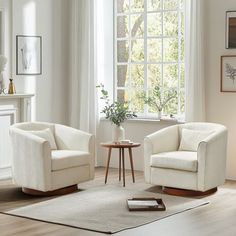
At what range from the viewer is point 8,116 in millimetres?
7758

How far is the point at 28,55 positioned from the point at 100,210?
3032mm

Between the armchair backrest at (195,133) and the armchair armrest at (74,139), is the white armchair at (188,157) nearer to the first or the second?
the armchair backrest at (195,133)

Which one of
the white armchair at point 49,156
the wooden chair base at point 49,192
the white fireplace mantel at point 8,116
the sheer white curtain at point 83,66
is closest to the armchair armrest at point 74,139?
the white armchair at point 49,156

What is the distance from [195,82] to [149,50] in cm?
124

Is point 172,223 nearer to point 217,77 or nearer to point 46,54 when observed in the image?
point 217,77

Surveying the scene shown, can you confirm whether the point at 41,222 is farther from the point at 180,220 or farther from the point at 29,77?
the point at 29,77

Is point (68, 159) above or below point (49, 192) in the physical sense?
above

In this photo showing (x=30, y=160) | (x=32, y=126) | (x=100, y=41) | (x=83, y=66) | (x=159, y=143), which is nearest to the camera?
(x=30, y=160)

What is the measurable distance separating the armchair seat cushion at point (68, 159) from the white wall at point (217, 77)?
1.81 meters

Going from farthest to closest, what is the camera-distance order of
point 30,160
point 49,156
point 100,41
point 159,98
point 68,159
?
point 100,41 → point 159,98 → point 68,159 → point 30,160 → point 49,156

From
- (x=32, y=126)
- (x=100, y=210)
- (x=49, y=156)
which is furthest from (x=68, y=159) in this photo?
(x=100, y=210)

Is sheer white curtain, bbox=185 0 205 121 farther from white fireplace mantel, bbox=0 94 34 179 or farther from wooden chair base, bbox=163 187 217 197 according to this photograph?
white fireplace mantel, bbox=0 94 34 179

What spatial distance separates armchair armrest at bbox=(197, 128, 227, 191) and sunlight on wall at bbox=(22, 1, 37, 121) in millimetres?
2738

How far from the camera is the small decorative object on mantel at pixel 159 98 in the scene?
846 centimetres
